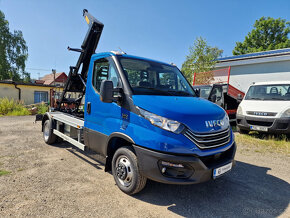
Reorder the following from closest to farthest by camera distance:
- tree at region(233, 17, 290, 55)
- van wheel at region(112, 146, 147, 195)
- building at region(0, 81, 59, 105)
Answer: van wheel at region(112, 146, 147, 195) → building at region(0, 81, 59, 105) → tree at region(233, 17, 290, 55)

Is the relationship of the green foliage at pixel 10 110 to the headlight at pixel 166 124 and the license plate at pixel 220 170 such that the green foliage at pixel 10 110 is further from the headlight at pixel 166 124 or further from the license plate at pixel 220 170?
the license plate at pixel 220 170

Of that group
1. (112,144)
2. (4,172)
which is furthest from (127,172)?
(4,172)

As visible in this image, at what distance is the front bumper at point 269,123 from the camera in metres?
5.82

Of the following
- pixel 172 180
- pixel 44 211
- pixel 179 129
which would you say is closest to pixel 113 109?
pixel 179 129

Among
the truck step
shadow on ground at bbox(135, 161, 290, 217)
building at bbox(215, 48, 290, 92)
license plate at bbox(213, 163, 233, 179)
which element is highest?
building at bbox(215, 48, 290, 92)

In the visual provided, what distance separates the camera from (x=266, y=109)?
6.24m

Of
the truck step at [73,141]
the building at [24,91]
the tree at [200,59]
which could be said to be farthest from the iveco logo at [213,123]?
the building at [24,91]

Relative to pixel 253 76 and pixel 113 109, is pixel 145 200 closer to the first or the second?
pixel 113 109

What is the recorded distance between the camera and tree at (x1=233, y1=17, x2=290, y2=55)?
29594 millimetres

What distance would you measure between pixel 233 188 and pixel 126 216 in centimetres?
200

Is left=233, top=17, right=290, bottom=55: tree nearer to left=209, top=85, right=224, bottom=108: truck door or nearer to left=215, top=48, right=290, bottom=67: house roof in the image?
left=215, top=48, right=290, bottom=67: house roof

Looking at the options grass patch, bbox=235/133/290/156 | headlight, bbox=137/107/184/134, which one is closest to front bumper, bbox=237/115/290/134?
grass patch, bbox=235/133/290/156

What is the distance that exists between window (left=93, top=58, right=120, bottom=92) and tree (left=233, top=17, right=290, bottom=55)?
3272cm

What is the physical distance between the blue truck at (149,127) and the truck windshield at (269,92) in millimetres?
4633
